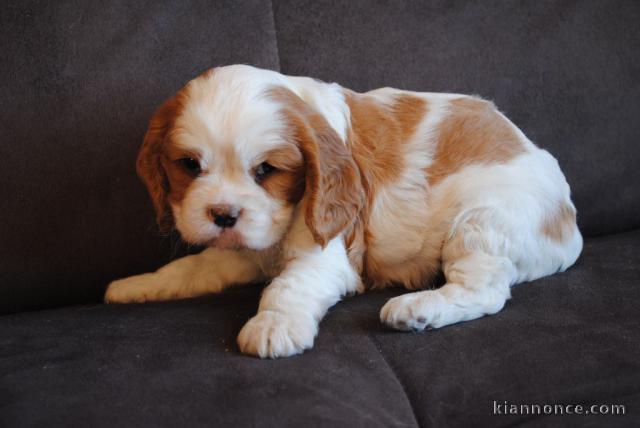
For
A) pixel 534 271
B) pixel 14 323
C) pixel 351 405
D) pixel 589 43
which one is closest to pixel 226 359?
pixel 351 405

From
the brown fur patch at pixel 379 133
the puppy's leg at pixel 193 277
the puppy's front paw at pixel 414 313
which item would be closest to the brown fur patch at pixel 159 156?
the puppy's leg at pixel 193 277

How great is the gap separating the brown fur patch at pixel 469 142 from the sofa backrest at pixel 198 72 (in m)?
0.48

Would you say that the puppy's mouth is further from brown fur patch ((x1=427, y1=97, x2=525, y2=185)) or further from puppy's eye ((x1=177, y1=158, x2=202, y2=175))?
brown fur patch ((x1=427, y1=97, x2=525, y2=185))

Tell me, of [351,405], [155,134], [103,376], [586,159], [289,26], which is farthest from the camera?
[586,159]

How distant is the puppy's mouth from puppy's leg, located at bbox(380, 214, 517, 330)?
0.53 m

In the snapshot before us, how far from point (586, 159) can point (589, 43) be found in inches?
21.8

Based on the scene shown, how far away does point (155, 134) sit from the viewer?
2447mm

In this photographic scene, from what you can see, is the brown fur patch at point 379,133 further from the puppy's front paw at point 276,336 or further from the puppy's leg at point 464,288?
the puppy's front paw at point 276,336

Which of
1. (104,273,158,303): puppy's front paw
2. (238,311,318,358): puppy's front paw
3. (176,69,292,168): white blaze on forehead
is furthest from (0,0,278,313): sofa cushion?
(238,311,318,358): puppy's front paw

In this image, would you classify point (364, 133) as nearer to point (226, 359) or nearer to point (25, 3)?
point (226, 359)

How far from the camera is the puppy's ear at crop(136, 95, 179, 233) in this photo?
2.42 meters

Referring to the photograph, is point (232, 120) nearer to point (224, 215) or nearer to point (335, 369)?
point (224, 215)

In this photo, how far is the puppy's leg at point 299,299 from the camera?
2023 mm

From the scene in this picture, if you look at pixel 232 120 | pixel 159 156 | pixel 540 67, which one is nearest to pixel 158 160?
pixel 159 156
